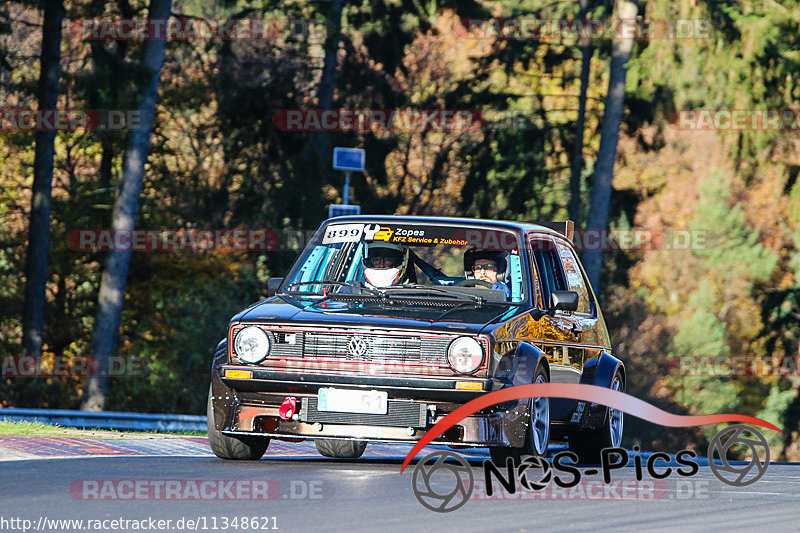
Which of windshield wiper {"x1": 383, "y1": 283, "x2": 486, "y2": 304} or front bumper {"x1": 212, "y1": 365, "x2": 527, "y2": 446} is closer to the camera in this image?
front bumper {"x1": 212, "y1": 365, "x2": 527, "y2": 446}

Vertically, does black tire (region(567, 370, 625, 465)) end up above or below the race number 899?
below

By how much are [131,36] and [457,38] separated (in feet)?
63.4

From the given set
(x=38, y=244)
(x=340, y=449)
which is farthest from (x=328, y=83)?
(x=340, y=449)

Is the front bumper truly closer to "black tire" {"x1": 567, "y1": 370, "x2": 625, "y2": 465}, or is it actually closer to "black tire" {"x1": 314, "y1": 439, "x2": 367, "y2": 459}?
"black tire" {"x1": 314, "y1": 439, "x2": 367, "y2": 459}

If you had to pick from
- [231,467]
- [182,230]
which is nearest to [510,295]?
[231,467]

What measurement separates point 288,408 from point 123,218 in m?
20.0

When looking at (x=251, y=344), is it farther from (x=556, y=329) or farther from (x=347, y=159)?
(x=347, y=159)

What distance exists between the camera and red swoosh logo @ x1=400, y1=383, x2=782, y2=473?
961 cm

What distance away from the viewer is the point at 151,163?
122 ft

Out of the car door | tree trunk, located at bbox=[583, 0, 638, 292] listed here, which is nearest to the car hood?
the car door

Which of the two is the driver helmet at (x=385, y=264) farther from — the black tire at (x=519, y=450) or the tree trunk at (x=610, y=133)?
the tree trunk at (x=610, y=133)

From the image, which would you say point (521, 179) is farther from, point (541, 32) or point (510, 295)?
point (510, 295)

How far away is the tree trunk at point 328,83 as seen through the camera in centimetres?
3719

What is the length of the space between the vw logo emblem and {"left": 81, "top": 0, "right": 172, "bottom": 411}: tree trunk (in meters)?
19.5
